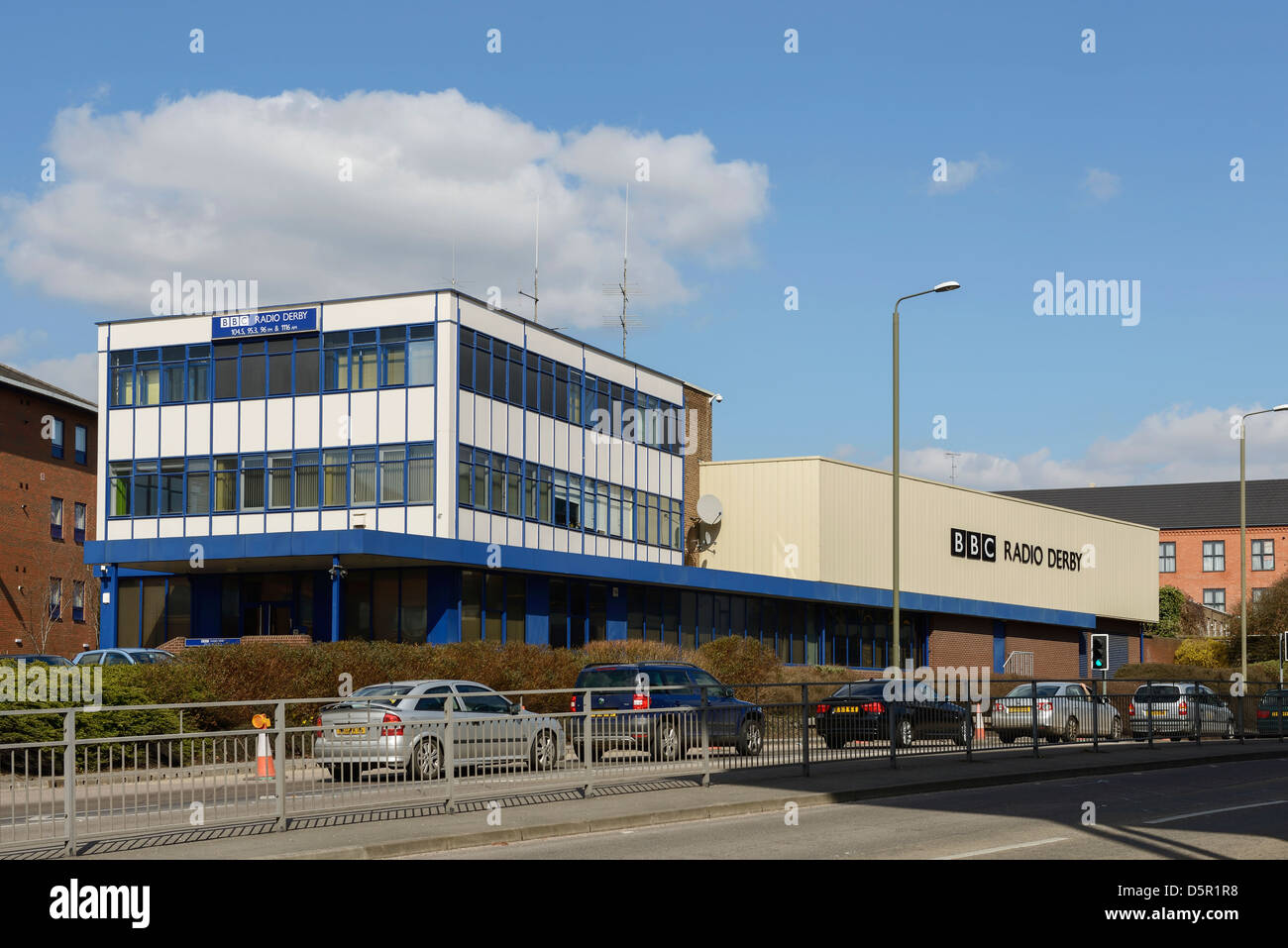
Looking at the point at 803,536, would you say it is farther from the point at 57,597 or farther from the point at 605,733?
Answer: the point at 605,733

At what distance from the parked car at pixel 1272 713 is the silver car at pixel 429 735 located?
23.8 metres

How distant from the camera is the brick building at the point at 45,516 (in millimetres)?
→ 54938

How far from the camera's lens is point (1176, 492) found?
105688 mm

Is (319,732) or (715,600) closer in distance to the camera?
(319,732)

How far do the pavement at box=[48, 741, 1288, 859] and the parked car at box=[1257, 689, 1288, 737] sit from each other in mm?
11293

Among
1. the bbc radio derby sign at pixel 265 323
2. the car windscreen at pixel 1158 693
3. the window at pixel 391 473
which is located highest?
the bbc radio derby sign at pixel 265 323

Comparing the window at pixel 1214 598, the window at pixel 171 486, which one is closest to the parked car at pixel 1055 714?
the window at pixel 171 486

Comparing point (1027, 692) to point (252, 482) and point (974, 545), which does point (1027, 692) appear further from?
point (974, 545)

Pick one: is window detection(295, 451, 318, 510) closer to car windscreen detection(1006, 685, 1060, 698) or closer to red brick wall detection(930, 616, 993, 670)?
car windscreen detection(1006, 685, 1060, 698)

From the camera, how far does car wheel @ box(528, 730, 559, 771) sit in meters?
17.3

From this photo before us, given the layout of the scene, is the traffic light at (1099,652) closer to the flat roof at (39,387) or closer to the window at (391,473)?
the window at (391,473)

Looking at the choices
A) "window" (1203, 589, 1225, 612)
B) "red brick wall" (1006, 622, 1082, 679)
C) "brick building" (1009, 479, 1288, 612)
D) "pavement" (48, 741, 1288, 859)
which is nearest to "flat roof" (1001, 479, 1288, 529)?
"brick building" (1009, 479, 1288, 612)
